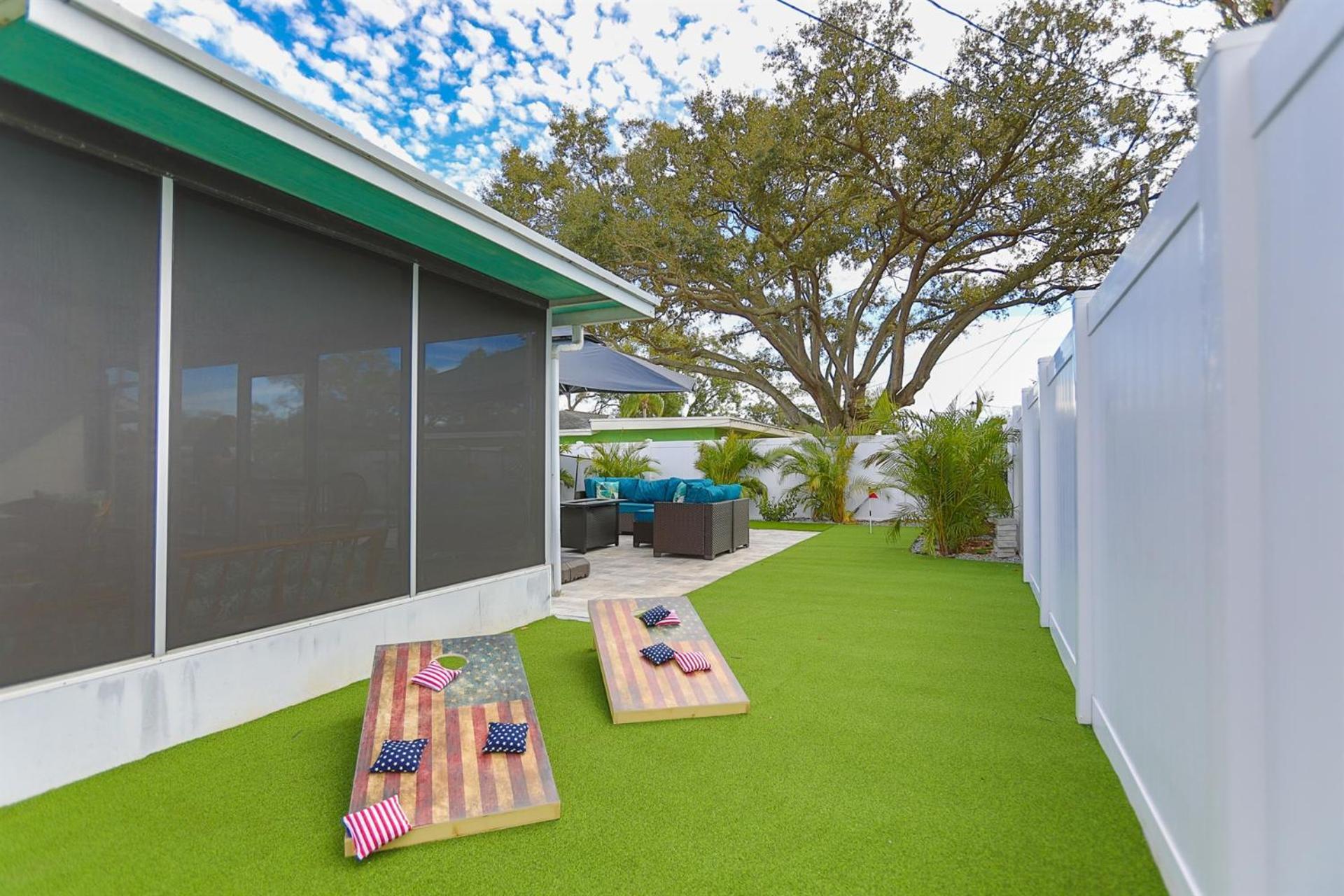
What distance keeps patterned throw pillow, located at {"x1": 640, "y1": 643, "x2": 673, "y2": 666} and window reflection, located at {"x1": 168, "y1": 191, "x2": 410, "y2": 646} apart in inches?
69.1

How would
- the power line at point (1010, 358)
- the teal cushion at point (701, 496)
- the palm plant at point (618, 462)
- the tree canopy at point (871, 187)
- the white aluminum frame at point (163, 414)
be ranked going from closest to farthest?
1. the white aluminum frame at point (163, 414)
2. the teal cushion at point (701, 496)
3. the tree canopy at point (871, 187)
4. the palm plant at point (618, 462)
5. the power line at point (1010, 358)

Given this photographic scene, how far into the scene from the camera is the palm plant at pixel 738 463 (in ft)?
48.1

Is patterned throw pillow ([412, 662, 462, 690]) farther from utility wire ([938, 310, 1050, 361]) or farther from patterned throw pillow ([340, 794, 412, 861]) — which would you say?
utility wire ([938, 310, 1050, 361])

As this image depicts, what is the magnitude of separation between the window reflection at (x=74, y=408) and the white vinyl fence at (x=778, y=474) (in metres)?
9.54

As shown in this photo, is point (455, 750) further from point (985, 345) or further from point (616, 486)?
point (985, 345)

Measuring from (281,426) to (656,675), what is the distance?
2.47 meters

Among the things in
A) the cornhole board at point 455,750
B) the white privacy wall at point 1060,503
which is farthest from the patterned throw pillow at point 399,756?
the white privacy wall at point 1060,503

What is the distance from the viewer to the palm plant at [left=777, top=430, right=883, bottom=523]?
14.1 metres

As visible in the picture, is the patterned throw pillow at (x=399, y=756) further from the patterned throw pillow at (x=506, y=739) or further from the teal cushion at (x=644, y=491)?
the teal cushion at (x=644, y=491)

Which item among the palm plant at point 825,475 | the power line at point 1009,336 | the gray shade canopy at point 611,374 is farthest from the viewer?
the power line at point 1009,336

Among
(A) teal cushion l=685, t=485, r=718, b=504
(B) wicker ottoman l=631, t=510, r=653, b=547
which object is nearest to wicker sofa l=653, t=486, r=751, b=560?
(A) teal cushion l=685, t=485, r=718, b=504

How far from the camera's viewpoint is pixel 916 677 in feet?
13.7

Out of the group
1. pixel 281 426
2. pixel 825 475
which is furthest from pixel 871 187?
pixel 281 426

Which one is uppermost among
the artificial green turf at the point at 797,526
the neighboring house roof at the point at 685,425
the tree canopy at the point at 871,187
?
the tree canopy at the point at 871,187
